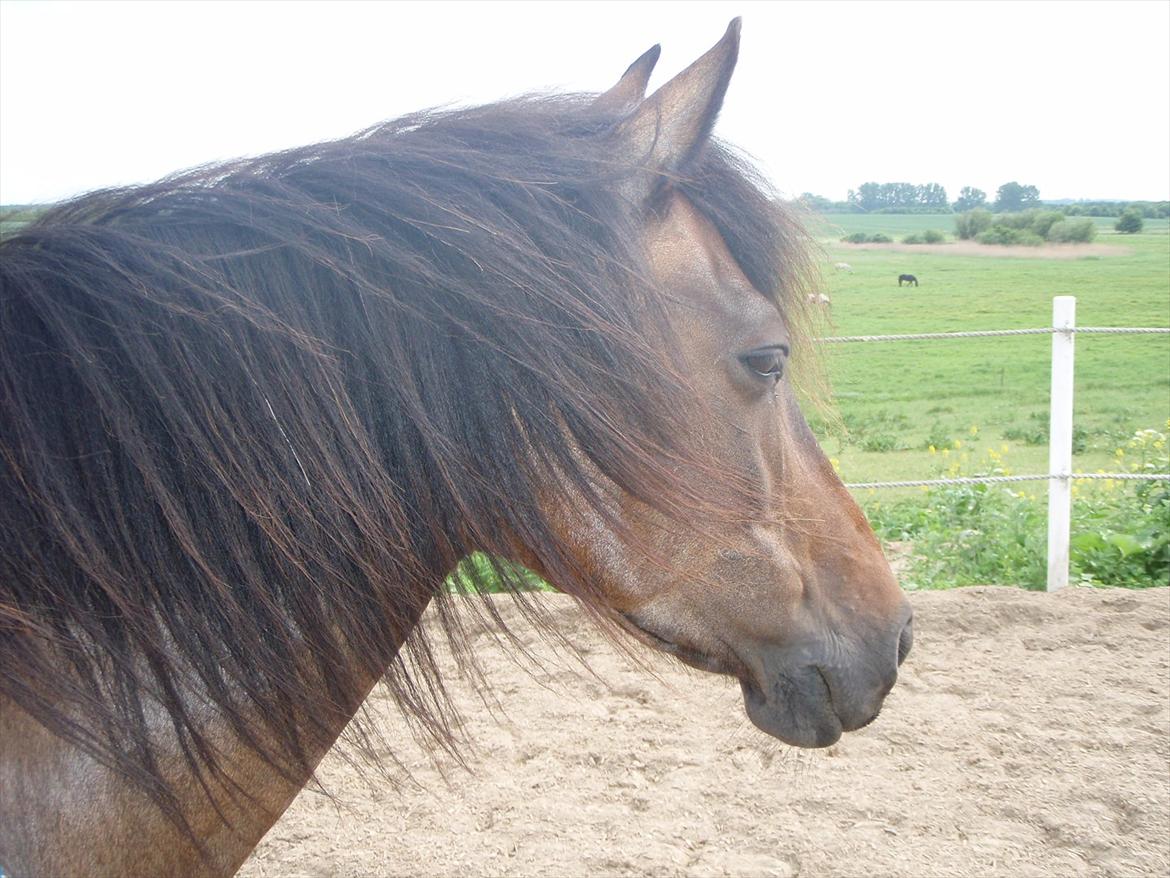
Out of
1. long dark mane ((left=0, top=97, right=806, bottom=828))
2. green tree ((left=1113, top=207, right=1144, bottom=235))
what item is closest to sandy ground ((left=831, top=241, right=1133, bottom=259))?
green tree ((left=1113, top=207, right=1144, bottom=235))

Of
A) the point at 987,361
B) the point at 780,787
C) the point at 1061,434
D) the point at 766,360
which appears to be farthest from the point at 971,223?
the point at 766,360

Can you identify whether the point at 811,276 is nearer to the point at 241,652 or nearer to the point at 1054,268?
the point at 241,652

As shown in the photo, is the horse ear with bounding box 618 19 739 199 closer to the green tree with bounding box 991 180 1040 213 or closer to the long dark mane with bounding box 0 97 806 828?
the long dark mane with bounding box 0 97 806 828

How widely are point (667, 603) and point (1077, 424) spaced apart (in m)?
10.8

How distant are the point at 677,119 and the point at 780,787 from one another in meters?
2.57

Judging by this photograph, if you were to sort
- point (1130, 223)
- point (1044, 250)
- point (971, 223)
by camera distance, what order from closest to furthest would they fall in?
point (1130, 223)
point (1044, 250)
point (971, 223)

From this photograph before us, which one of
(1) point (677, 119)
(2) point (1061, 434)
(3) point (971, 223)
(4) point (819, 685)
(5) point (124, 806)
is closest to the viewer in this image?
(5) point (124, 806)

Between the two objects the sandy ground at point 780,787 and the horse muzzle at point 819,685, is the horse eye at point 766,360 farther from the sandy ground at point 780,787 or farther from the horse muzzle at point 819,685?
the sandy ground at point 780,787

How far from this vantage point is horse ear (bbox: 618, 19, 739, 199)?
4.53 feet

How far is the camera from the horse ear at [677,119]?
1381 mm

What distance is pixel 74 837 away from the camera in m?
1.08

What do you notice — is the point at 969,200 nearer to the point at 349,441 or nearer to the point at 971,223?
the point at 971,223

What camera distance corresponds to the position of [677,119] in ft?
4.63

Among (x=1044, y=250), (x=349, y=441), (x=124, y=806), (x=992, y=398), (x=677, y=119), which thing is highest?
(x=677, y=119)
